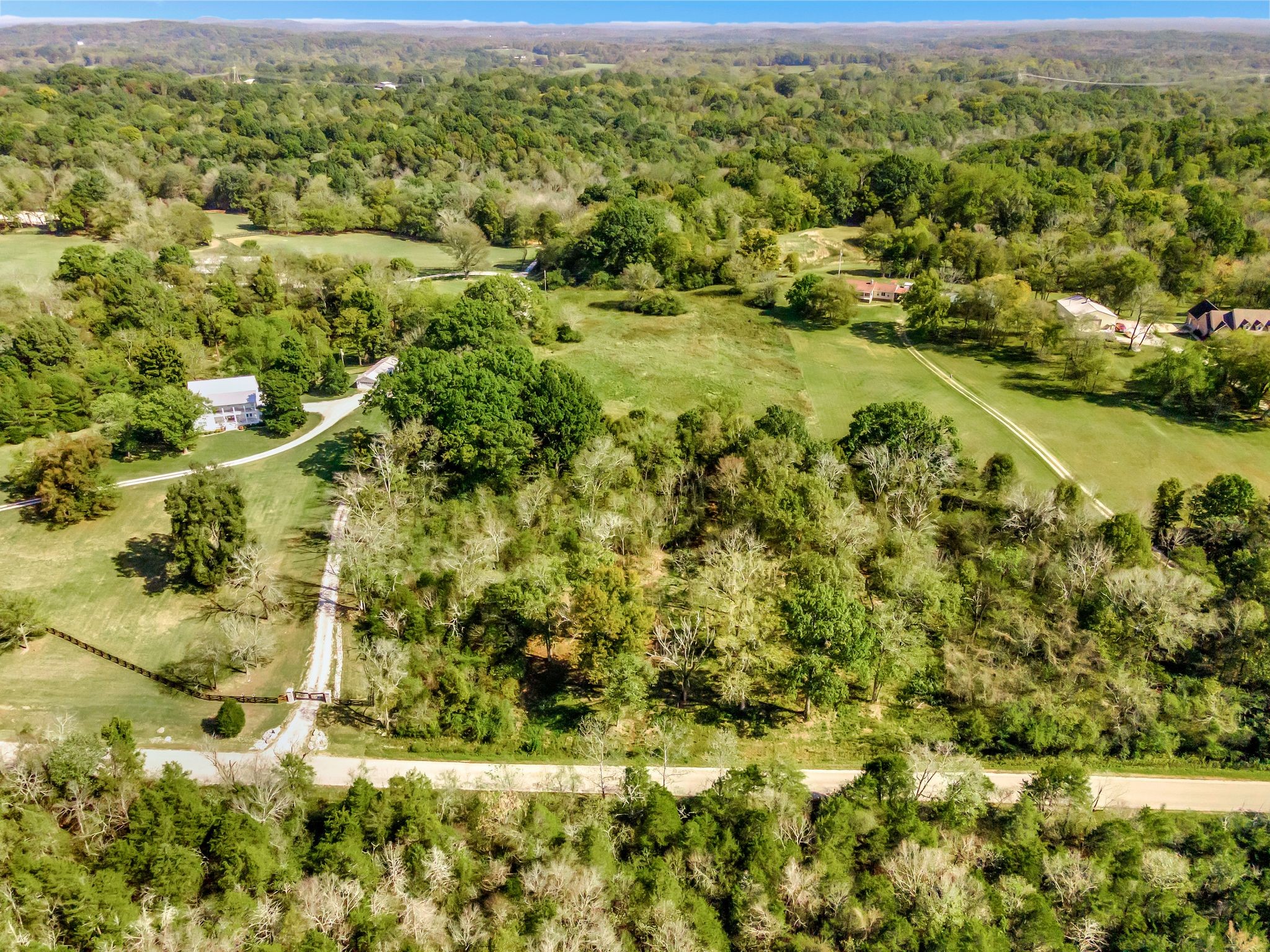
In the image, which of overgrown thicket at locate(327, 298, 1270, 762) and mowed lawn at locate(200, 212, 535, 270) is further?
mowed lawn at locate(200, 212, 535, 270)

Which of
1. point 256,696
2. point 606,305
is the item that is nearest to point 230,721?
point 256,696

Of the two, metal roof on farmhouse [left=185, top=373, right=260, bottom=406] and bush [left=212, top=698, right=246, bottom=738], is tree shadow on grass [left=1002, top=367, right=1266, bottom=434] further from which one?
metal roof on farmhouse [left=185, top=373, right=260, bottom=406]

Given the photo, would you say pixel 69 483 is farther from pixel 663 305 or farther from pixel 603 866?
pixel 663 305

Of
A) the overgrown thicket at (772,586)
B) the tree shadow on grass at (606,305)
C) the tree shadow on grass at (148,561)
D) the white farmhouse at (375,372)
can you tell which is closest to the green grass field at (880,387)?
the tree shadow on grass at (606,305)

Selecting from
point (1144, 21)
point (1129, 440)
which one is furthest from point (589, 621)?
point (1144, 21)

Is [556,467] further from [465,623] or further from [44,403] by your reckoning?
[44,403]

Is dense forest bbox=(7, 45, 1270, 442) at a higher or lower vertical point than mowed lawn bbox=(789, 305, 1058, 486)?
higher

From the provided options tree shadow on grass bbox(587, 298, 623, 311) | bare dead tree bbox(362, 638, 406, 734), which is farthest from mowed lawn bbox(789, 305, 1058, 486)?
bare dead tree bbox(362, 638, 406, 734)
